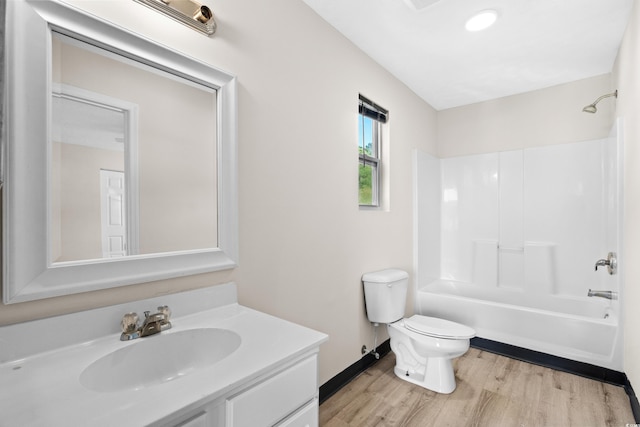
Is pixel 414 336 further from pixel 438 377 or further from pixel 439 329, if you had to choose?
pixel 438 377

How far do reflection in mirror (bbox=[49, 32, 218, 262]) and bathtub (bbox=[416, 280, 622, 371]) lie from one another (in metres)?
2.45

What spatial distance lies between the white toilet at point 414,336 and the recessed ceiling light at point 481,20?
184cm

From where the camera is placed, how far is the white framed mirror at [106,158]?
88 centimetres

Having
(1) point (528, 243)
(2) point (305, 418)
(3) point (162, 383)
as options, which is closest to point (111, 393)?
(3) point (162, 383)

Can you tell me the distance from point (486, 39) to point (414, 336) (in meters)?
2.22

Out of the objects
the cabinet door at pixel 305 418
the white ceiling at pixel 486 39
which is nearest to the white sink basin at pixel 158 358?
the cabinet door at pixel 305 418

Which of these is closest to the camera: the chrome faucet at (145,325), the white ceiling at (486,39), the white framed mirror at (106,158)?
the white framed mirror at (106,158)

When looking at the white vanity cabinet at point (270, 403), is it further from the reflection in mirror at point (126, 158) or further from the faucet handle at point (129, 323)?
the reflection in mirror at point (126, 158)

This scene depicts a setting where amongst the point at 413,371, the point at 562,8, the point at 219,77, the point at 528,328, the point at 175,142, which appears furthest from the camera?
the point at 528,328

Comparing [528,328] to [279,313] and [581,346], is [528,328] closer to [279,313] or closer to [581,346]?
[581,346]

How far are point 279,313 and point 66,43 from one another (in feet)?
4.67

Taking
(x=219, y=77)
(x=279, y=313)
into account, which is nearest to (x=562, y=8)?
(x=219, y=77)

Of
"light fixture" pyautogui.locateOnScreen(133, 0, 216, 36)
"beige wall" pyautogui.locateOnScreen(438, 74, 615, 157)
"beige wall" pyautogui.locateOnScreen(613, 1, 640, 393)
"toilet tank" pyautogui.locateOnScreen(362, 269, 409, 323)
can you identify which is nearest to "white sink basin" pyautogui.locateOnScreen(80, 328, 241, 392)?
"light fixture" pyautogui.locateOnScreen(133, 0, 216, 36)

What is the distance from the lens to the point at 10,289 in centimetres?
85
